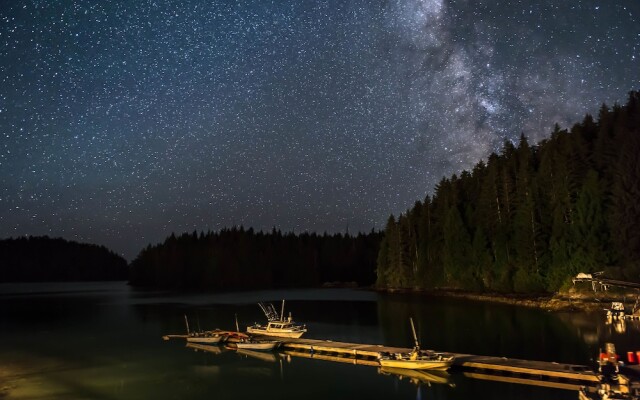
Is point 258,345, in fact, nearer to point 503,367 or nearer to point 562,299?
point 503,367

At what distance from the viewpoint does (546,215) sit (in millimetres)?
91250

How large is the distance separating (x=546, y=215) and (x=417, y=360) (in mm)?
63042

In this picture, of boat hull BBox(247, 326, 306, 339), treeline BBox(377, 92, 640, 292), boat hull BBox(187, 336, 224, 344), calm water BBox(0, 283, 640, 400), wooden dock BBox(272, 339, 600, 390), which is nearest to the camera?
wooden dock BBox(272, 339, 600, 390)

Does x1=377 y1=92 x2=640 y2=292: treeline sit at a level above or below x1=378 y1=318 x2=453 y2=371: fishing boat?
above

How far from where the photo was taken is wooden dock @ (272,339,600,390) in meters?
32.8

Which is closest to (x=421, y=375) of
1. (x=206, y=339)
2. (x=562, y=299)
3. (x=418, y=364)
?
(x=418, y=364)

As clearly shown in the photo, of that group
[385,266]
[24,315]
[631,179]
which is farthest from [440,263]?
[24,315]

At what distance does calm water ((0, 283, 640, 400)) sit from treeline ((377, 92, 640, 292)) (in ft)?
43.6

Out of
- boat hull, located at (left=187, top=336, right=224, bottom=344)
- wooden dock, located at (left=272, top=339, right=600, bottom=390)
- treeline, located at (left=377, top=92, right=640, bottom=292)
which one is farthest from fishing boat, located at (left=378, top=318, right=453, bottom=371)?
treeline, located at (left=377, top=92, right=640, bottom=292)

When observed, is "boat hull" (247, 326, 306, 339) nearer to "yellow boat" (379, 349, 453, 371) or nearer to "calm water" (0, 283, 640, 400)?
"calm water" (0, 283, 640, 400)

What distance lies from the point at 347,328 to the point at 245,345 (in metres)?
18.2

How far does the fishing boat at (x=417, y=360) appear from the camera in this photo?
37.5 meters

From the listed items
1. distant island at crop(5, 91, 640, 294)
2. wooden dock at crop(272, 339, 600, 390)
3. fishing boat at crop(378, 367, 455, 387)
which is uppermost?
distant island at crop(5, 91, 640, 294)

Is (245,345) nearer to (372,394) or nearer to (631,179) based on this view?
(372,394)
